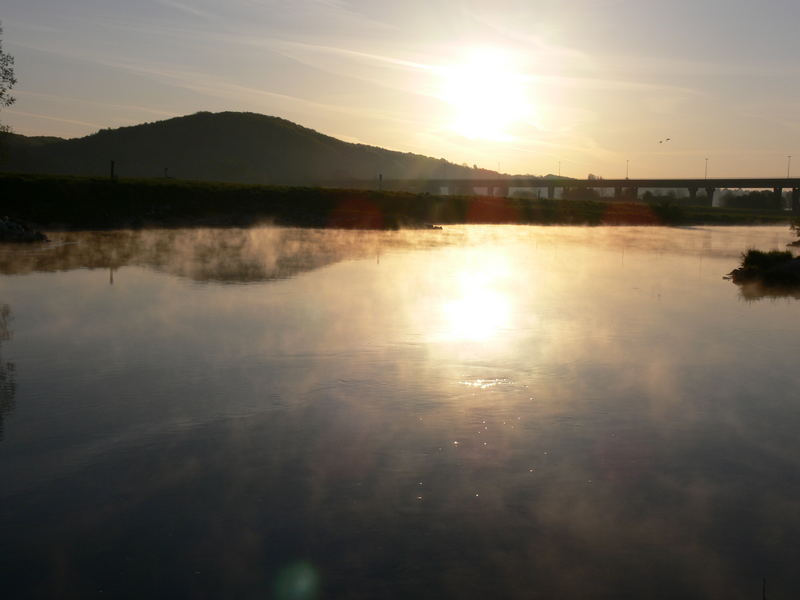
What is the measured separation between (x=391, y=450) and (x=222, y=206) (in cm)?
5567

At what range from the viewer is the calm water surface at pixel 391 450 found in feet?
20.8

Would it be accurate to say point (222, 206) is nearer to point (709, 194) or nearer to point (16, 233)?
point (16, 233)

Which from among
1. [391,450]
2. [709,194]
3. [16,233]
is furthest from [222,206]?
[709,194]

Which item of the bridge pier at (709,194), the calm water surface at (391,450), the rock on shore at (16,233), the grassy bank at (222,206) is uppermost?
the bridge pier at (709,194)

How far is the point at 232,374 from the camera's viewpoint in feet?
40.8

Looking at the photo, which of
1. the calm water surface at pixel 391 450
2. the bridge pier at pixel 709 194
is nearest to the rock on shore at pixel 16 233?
the calm water surface at pixel 391 450

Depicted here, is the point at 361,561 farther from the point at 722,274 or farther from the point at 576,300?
the point at 722,274

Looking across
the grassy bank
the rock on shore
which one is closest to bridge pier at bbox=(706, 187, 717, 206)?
the grassy bank

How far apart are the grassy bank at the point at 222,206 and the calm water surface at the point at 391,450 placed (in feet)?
113

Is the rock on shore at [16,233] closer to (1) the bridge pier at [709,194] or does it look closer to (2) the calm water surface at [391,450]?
(2) the calm water surface at [391,450]

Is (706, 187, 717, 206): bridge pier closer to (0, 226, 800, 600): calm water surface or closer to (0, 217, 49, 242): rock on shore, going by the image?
(0, 217, 49, 242): rock on shore

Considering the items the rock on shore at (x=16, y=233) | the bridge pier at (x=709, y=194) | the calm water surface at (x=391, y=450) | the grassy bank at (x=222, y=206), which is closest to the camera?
the calm water surface at (x=391, y=450)

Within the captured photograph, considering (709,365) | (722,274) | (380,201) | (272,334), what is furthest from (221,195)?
(709,365)

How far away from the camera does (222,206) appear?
2441 inches
